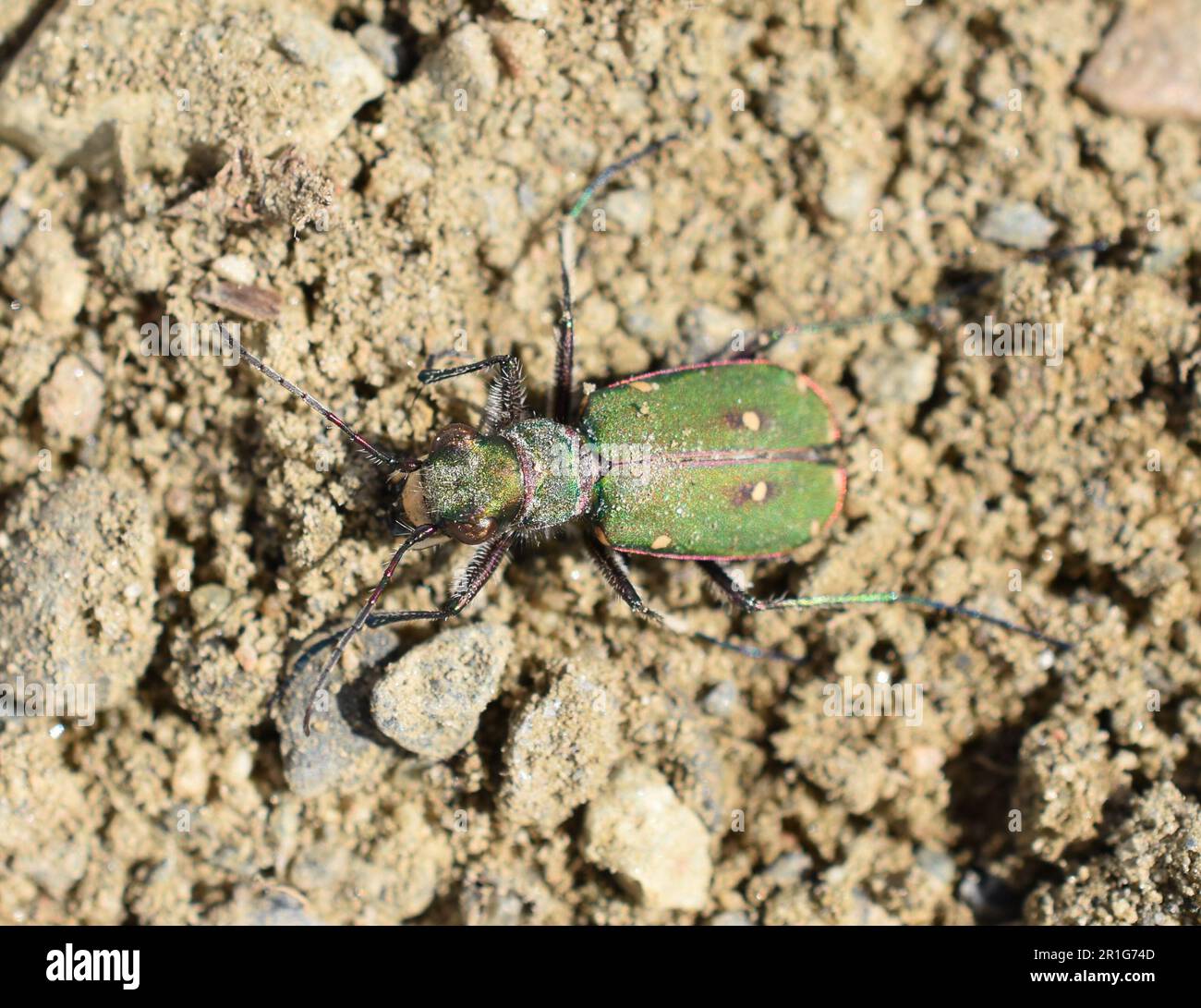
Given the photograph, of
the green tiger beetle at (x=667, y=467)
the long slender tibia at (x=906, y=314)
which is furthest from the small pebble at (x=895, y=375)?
the green tiger beetle at (x=667, y=467)

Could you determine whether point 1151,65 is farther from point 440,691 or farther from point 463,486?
point 440,691

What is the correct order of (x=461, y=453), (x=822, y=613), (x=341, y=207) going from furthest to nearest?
(x=822, y=613) < (x=341, y=207) < (x=461, y=453)

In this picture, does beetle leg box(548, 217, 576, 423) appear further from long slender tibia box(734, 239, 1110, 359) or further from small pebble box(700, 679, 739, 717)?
small pebble box(700, 679, 739, 717)

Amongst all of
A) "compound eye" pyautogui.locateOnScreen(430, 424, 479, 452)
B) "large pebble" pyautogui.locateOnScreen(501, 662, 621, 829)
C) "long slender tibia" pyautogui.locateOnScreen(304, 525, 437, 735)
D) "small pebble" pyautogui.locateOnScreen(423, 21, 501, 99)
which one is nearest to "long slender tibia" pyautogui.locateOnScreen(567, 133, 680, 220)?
"small pebble" pyautogui.locateOnScreen(423, 21, 501, 99)

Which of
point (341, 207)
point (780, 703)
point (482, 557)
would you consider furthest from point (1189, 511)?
point (341, 207)

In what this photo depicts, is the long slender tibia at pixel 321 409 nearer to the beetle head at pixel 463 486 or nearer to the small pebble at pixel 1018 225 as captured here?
the beetle head at pixel 463 486

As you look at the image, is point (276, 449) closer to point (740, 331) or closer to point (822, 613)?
point (740, 331)
